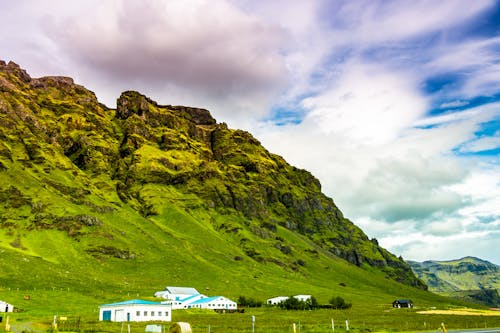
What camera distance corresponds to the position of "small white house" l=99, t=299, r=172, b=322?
112 m

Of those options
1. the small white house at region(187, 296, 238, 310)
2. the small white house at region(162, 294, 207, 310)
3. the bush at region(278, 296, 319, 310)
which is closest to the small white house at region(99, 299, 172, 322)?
the small white house at region(162, 294, 207, 310)

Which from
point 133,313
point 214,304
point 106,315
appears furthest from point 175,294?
point 133,313

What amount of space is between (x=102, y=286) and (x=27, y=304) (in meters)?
61.2

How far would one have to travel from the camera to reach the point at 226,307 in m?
171

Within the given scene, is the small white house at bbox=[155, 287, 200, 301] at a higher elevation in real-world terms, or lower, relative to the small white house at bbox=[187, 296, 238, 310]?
higher

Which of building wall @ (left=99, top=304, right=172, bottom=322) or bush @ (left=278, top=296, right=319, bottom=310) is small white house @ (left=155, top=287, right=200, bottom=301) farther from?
building wall @ (left=99, top=304, right=172, bottom=322)

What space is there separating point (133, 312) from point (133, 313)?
25cm

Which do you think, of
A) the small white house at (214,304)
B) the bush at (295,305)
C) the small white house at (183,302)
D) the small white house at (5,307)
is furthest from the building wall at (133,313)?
the bush at (295,305)

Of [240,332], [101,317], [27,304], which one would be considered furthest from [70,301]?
[240,332]

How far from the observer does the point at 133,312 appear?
113m

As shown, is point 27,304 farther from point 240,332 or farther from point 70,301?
point 240,332

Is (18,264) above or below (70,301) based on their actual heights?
above

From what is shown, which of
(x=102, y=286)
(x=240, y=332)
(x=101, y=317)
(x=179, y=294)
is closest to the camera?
(x=240, y=332)

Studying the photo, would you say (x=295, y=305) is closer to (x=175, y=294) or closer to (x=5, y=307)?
(x=175, y=294)
